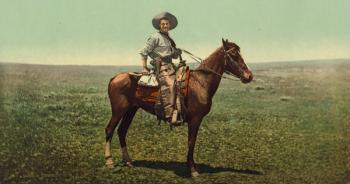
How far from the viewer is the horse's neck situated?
977cm

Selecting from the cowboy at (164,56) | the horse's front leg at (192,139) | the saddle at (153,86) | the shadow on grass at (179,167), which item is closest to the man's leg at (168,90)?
the cowboy at (164,56)

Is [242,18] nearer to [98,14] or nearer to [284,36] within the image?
[284,36]

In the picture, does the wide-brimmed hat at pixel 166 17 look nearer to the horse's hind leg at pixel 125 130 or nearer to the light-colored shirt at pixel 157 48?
the light-colored shirt at pixel 157 48

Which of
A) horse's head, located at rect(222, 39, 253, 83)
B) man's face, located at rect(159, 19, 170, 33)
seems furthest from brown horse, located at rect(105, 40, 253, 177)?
man's face, located at rect(159, 19, 170, 33)

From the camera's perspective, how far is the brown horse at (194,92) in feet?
31.8

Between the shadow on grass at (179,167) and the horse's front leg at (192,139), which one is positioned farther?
the shadow on grass at (179,167)

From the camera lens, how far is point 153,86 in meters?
9.83

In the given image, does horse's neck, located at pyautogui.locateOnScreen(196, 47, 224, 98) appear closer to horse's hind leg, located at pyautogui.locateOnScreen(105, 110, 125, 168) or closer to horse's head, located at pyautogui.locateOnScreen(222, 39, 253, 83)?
horse's head, located at pyautogui.locateOnScreen(222, 39, 253, 83)

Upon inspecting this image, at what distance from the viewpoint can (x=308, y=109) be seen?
10.8 meters

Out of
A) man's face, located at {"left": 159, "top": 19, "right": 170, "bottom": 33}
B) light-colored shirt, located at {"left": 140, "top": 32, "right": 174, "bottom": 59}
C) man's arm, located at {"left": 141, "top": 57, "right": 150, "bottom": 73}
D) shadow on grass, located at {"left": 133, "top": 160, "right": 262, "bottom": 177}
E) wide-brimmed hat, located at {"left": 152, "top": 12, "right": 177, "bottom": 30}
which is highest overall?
wide-brimmed hat, located at {"left": 152, "top": 12, "right": 177, "bottom": 30}

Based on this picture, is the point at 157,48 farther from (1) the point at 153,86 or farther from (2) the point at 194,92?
(2) the point at 194,92

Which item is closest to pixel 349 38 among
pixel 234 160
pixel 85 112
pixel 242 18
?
pixel 242 18

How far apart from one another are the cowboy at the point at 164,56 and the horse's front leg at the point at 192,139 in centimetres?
33

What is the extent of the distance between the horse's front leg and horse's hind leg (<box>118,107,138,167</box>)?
996mm
